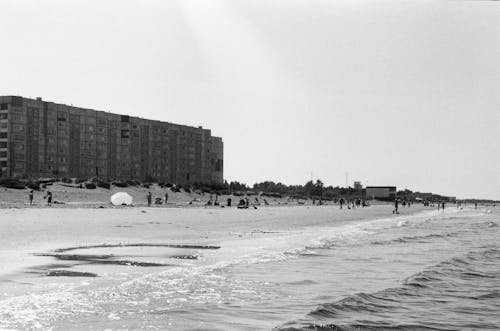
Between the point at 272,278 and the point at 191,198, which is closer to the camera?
the point at 272,278

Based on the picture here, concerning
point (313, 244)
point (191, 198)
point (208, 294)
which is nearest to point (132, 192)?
point (191, 198)

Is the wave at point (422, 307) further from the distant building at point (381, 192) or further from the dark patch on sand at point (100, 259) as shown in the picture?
the distant building at point (381, 192)

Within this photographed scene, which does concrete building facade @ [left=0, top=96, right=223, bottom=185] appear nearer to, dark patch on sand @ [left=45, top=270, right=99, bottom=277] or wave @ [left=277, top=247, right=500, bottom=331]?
dark patch on sand @ [left=45, top=270, right=99, bottom=277]

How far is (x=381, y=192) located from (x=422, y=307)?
180260mm

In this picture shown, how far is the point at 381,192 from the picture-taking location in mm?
185750

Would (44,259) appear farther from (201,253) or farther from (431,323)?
(431,323)

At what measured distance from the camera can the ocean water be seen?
762 cm

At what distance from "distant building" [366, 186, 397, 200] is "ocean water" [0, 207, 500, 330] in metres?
170

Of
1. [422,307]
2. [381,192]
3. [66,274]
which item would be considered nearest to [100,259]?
[66,274]

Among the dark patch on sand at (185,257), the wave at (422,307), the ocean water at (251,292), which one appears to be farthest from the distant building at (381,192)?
the wave at (422,307)

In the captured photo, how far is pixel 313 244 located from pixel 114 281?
37.8 ft

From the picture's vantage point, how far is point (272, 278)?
38.9 ft

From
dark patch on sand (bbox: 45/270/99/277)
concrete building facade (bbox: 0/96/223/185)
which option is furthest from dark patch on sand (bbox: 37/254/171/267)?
concrete building facade (bbox: 0/96/223/185)

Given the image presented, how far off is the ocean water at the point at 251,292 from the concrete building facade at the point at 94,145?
68.9 m
